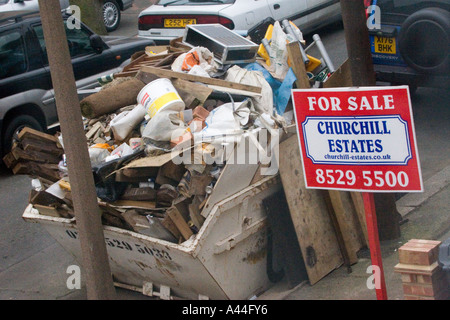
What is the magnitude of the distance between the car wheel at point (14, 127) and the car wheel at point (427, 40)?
468cm

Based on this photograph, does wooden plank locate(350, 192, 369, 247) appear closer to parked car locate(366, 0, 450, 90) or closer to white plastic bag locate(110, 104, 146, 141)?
white plastic bag locate(110, 104, 146, 141)

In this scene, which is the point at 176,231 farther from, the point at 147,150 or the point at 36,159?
the point at 36,159

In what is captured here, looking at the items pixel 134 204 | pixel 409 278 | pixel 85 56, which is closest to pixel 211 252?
pixel 134 204

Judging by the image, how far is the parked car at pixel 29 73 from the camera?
8.11m

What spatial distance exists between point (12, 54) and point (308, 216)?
498cm

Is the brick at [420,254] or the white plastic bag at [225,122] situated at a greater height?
the white plastic bag at [225,122]

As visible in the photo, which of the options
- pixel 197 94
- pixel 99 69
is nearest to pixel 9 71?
pixel 99 69

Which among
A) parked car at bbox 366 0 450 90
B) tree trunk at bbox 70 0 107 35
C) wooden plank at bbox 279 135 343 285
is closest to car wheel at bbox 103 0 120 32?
tree trunk at bbox 70 0 107 35

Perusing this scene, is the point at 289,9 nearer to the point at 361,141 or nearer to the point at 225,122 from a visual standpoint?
the point at 225,122

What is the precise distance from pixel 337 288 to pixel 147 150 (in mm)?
1835

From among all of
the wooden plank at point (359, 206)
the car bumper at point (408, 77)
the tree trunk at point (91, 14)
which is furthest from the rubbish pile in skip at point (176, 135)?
the tree trunk at point (91, 14)

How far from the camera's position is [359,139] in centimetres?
375

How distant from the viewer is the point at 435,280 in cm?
388

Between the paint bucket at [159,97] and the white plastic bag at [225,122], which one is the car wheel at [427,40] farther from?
the paint bucket at [159,97]
